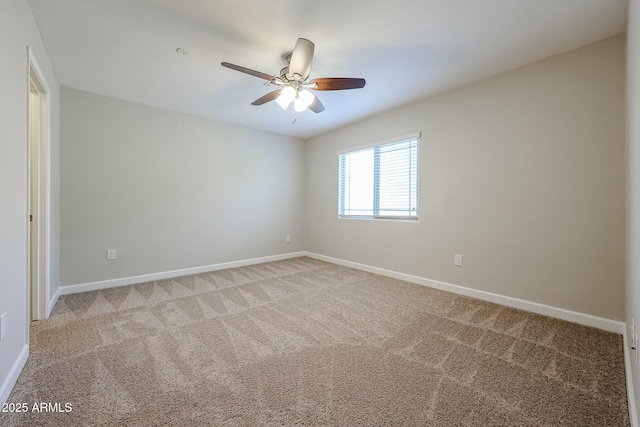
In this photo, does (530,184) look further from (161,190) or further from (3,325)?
(161,190)

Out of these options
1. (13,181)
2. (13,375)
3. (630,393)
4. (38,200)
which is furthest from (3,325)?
(630,393)

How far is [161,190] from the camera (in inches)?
142

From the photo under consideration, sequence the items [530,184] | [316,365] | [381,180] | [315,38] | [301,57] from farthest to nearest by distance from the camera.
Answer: [381,180], [530,184], [315,38], [301,57], [316,365]

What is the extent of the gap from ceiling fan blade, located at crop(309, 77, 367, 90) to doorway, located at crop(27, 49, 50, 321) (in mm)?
2333

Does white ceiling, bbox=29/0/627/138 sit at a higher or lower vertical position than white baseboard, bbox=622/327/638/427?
higher

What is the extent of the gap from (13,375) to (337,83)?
285 centimetres

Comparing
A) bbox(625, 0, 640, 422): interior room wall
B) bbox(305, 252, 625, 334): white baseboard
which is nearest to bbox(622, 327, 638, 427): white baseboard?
bbox(625, 0, 640, 422): interior room wall

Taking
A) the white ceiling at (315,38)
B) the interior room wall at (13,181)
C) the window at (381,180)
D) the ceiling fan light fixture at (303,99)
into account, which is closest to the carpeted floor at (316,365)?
the interior room wall at (13,181)

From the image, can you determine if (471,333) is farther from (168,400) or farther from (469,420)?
(168,400)

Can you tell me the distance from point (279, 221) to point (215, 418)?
3.77 m

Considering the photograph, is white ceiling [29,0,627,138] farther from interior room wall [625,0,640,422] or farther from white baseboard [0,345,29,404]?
white baseboard [0,345,29,404]

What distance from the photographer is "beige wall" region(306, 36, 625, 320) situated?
212 centimetres

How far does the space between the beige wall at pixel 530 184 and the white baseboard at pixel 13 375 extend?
356 cm

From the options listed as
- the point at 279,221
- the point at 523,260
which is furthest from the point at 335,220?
the point at 523,260
